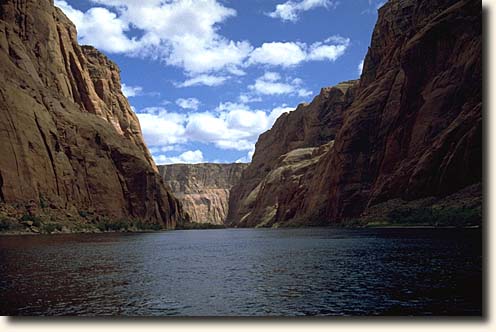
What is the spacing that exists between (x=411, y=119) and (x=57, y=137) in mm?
94175

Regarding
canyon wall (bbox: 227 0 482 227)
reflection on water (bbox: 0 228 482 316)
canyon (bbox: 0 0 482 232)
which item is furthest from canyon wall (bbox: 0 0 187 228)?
reflection on water (bbox: 0 228 482 316)

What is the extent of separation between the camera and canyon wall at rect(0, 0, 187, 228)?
364 ft

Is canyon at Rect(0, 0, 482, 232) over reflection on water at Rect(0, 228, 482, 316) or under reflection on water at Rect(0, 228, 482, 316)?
over

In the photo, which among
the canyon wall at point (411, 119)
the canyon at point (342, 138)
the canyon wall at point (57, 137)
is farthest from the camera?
the canyon wall at point (57, 137)

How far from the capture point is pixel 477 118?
3541 inches

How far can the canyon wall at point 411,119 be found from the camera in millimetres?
96562

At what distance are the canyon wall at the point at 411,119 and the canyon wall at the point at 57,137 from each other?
6072 cm

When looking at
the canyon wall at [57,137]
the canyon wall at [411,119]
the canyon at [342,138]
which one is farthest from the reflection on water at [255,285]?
the canyon wall at [57,137]

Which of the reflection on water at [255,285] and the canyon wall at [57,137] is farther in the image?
the canyon wall at [57,137]

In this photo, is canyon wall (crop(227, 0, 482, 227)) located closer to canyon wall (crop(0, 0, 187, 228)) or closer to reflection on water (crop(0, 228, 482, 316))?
reflection on water (crop(0, 228, 482, 316))

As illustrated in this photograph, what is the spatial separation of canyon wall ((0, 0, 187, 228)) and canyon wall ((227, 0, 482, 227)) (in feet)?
199

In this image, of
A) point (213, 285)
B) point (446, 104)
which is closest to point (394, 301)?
point (213, 285)

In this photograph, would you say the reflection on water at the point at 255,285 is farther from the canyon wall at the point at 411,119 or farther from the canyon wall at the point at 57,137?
the canyon wall at the point at 57,137

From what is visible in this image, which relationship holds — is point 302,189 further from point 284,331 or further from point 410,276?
point 284,331
